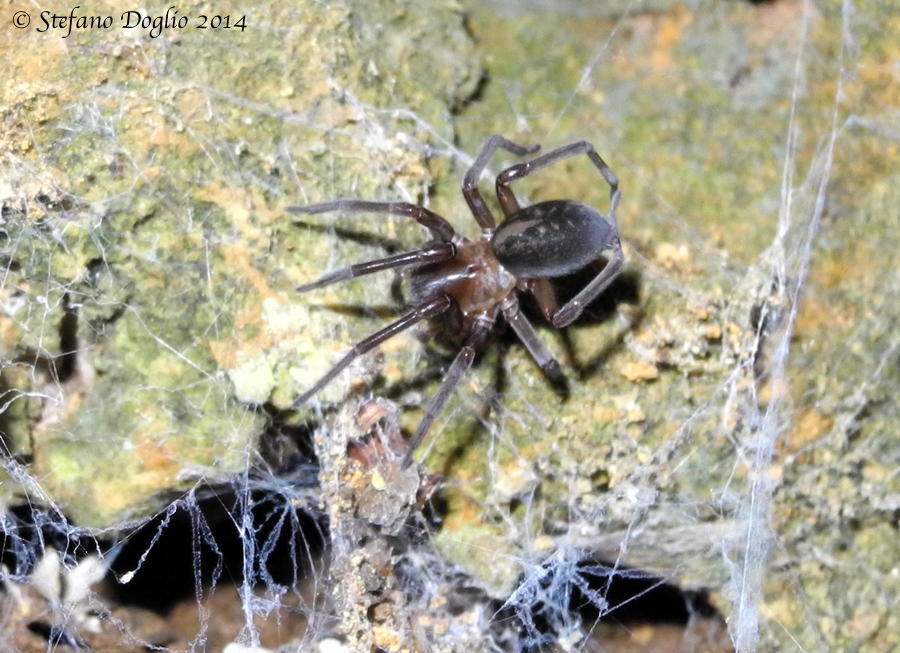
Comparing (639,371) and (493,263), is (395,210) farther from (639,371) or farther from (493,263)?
(639,371)

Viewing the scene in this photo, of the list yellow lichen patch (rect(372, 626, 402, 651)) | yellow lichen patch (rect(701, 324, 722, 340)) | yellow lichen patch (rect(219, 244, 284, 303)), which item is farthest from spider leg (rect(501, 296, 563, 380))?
yellow lichen patch (rect(372, 626, 402, 651))

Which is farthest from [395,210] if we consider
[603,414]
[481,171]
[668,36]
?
[668,36]


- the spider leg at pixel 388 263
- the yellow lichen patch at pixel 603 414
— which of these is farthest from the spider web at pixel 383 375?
the spider leg at pixel 388 263

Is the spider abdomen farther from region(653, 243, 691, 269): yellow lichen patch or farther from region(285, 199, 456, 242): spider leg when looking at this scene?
region(653, 243, 691, 269): yellow lichen patch

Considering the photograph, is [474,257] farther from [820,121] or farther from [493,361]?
[820,121]

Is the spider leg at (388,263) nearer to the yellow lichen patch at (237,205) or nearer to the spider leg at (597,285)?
the yellow lichen patch at (237,205)

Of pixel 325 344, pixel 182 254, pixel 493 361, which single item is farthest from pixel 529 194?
pixel 182 254
